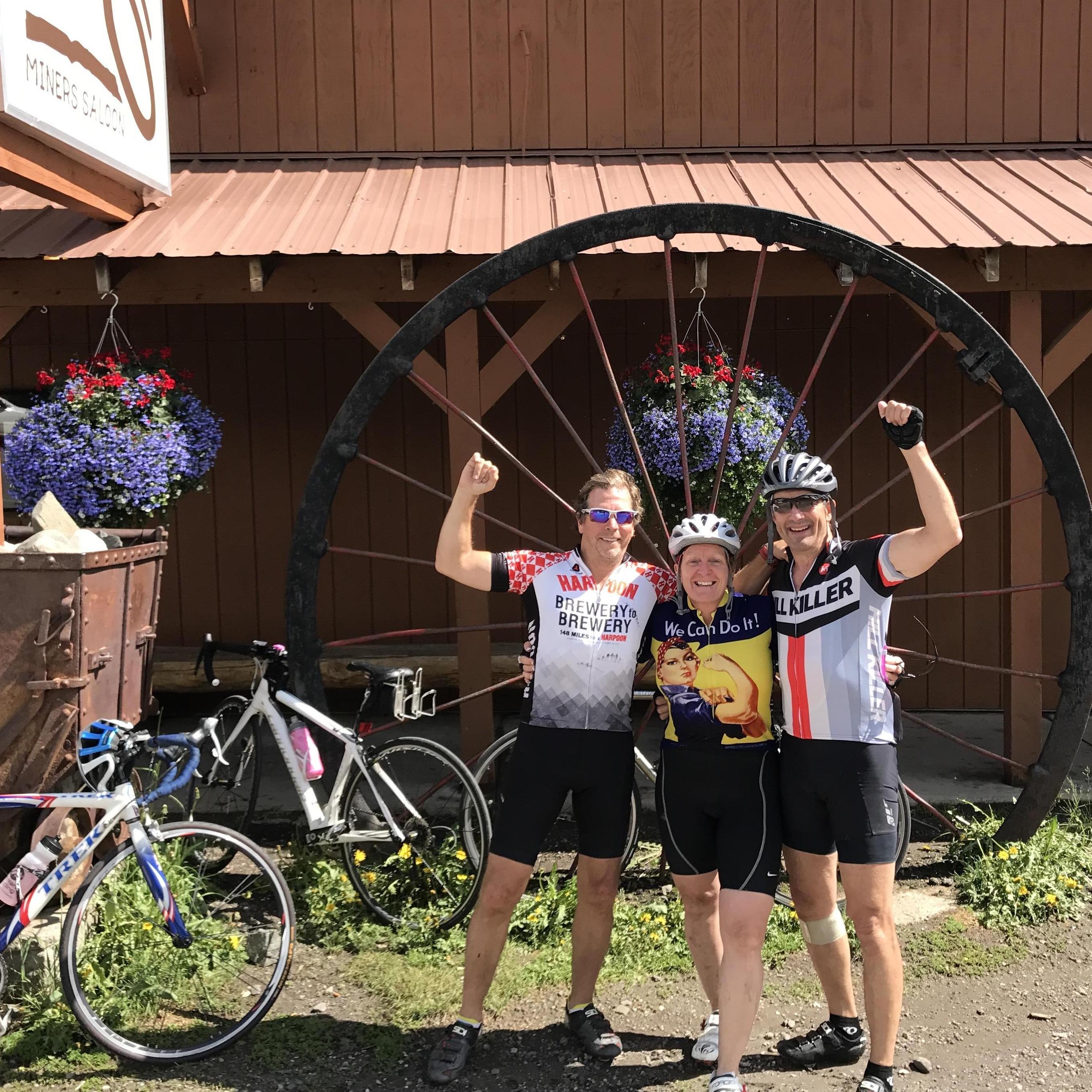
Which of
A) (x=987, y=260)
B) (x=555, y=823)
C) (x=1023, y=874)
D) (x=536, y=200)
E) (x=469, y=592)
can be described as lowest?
(x=1023, y=874)

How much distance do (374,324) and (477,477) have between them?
7.09 ft

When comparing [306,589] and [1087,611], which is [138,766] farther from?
[1087,611]

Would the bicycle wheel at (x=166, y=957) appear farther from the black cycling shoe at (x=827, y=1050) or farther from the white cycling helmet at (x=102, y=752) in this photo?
the black cycling shoe at (x=827, y=1050)

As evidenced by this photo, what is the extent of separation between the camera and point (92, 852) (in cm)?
326

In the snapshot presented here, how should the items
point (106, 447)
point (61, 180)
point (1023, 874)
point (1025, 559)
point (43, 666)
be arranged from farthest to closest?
point (1025, 559), point (106, 447), point (61, 180), point (1023, 874), point (43, 666)

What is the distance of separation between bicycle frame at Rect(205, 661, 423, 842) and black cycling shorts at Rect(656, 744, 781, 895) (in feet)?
4.58

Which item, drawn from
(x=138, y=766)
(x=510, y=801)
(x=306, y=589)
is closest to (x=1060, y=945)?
(x=510, y=801)

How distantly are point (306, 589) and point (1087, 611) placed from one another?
2.76 m

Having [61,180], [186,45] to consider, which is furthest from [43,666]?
[186,45]

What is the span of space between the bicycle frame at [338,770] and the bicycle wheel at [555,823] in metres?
0.32

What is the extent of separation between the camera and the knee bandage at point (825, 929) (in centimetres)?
298

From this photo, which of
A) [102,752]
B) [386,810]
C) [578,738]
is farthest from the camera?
[386,810]

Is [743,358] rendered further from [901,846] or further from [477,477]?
[901,846]

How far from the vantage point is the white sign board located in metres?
3.86
